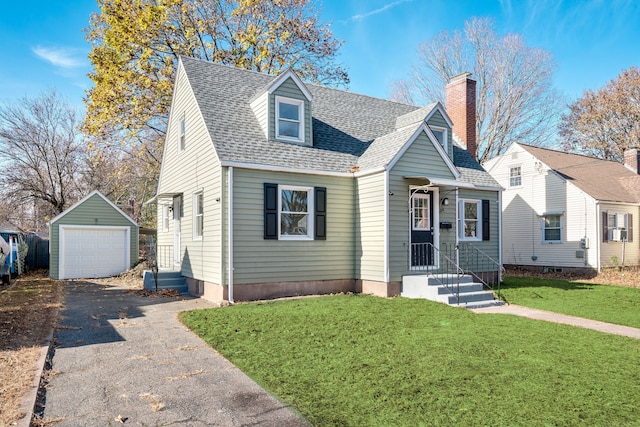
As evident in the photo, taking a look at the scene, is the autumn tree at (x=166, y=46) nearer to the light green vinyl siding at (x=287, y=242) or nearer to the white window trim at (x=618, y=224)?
the light green vinyl siding at (x=287, y=242)

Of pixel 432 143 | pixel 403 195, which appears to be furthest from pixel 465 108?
pixel 403 195

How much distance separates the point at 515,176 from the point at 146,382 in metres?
20.4

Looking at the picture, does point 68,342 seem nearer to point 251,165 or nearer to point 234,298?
point 234,298

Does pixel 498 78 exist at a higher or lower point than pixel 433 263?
higher

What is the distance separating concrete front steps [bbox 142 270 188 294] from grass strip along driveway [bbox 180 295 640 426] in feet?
15.1

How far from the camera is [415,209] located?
12.2m

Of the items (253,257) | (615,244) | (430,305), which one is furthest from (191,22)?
(615,244)

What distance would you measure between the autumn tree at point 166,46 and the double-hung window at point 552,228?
13.6 meters

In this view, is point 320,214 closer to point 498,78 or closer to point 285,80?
point 285,80

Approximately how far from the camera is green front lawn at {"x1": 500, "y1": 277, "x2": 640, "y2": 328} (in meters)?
9.04

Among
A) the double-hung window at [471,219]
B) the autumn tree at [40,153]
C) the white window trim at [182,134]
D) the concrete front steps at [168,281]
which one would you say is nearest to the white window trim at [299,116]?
the white window trim at [182,134]

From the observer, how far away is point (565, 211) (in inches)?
757

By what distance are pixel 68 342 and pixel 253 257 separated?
14.9 ft

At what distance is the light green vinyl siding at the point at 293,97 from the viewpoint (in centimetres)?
1177
